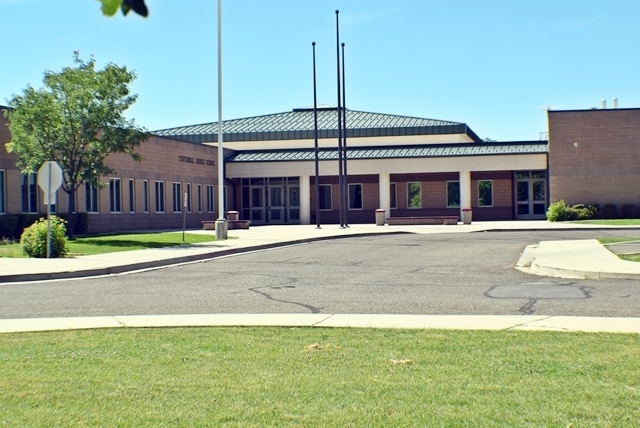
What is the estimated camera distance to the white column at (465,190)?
170ft

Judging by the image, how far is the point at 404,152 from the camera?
53.9 meters

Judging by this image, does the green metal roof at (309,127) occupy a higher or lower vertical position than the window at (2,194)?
higher

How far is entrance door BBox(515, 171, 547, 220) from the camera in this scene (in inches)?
2101

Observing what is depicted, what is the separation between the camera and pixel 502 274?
56.4 feet

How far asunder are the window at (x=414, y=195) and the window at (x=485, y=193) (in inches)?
151

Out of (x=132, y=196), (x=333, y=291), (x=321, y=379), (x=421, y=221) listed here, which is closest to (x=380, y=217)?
(x=421, y=221)

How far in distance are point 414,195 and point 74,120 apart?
29.7m

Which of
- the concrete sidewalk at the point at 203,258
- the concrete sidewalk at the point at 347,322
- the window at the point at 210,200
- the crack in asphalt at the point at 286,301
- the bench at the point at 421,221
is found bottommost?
the crack in asphalt at the point at 286,301

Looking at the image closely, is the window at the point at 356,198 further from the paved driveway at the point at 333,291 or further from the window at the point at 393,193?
the paved driveway at the point at 333,291

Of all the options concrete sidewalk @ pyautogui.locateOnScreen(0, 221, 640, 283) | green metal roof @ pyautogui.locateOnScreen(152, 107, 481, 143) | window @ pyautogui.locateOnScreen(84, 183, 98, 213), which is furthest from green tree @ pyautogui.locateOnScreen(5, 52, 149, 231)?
green metal roof @ pyautogui.locateOnScreen(152, 107, 481, 143)

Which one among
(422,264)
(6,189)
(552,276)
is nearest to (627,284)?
(552,276)

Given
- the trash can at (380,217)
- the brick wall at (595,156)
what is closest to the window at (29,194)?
the trash can at (380,217)

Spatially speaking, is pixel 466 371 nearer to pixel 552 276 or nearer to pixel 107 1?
pixel 107 1

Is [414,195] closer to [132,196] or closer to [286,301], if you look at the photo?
[132,196]
